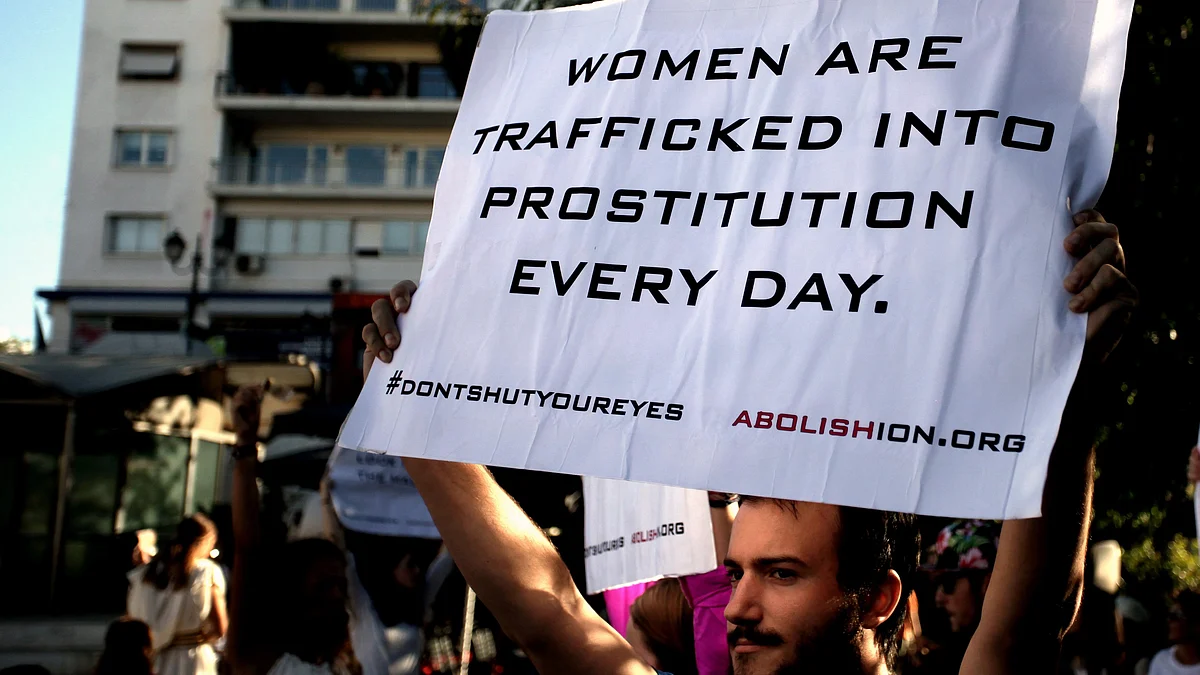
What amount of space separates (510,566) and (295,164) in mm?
32661

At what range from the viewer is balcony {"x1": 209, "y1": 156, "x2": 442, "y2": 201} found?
32156 mm

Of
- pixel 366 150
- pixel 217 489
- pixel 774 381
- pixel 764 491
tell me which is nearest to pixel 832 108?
pixel 774 381

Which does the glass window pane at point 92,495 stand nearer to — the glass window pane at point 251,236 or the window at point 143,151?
the glass window pane at point 251,236

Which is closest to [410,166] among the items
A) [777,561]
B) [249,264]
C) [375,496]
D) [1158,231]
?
[249,264]

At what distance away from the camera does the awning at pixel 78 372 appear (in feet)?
46.3

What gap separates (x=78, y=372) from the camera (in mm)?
15117

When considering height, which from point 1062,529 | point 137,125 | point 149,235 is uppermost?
point 137,125

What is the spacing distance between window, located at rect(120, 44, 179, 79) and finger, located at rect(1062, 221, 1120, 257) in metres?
34.4

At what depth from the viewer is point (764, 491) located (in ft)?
5.73

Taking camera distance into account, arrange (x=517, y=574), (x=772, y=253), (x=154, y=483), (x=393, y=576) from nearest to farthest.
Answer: (x=772, y=253) < (x=517, y=574) < (x=393, y=576) < (x=154, y=483)

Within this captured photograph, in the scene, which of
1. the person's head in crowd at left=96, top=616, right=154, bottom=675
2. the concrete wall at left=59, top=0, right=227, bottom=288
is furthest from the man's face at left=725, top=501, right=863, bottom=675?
the concrete wall at left=59, top=0, right=227, bottom=288

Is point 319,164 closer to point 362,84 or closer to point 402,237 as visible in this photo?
point 362,84

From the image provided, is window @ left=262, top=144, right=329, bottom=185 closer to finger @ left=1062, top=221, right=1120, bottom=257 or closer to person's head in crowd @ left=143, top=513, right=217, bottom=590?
person's head in crowd @ left=143, top=513, right=217, bottom=590

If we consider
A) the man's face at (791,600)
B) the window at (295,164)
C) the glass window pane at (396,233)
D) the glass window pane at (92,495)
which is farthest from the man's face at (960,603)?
the window at (295,164)
